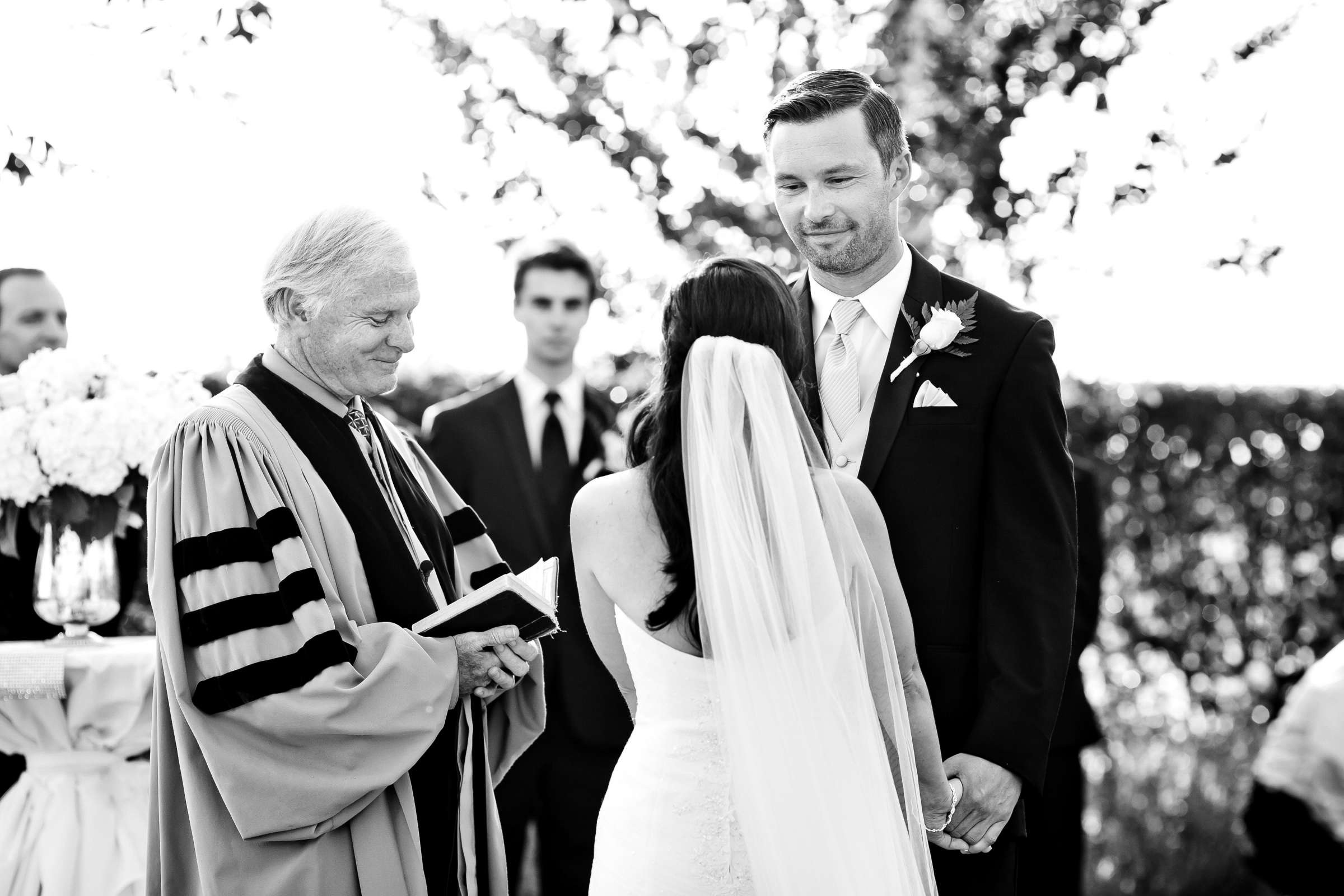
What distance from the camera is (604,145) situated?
23.8 ft

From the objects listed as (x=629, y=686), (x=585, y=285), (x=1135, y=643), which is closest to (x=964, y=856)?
(x=629, y=686)

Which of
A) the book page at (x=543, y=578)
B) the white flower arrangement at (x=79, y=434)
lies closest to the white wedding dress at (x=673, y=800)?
the book page at (x=543, y=578)

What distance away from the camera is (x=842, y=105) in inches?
141

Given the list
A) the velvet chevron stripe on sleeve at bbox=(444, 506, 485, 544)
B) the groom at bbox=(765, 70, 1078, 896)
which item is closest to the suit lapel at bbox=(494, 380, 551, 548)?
the velvet chevron stripe on sleeve at bbox=(444, 506, 485, 544)

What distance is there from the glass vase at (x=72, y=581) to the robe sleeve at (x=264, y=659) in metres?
1.67

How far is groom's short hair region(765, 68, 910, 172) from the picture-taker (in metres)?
3.57

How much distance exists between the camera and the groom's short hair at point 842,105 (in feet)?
11.7

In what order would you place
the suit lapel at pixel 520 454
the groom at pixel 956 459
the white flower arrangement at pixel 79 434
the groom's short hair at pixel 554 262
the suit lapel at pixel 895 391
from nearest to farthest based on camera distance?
1. the groom at pixel 956 459
2. the suit lapel at pixel 895 391
3. the white flower arrangement at pixel 79 434
4. the suit lapel at pixel 520 454
5. the groom's short hair at pixel 554 262

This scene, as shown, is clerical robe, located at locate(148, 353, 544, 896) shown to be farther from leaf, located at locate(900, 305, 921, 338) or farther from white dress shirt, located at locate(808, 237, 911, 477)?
leaf, located at locate(900, 305, 921, 338)

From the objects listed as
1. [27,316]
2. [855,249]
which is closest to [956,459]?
[855,249]

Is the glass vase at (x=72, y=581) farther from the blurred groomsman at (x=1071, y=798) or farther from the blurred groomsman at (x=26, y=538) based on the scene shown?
the blurred groomsman at (x=1071, y=798)

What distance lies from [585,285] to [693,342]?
3.32 metres

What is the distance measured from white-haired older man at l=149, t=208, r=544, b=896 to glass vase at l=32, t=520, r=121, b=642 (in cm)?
163

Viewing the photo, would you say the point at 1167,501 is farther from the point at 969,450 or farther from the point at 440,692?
the point at 440,692
